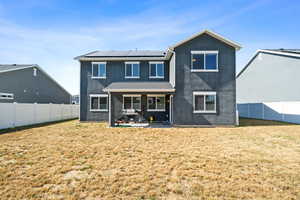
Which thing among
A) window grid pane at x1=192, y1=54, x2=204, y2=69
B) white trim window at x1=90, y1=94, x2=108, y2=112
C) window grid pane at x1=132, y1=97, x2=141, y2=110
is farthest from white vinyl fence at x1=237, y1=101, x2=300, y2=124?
white trim window at x1=90, y1=94, x2=108, y2=112

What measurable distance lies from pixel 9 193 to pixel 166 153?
4566 mm

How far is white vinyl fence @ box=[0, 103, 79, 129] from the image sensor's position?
11234 millimetres

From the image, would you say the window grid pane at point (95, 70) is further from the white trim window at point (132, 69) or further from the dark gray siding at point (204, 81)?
the dark gray siding at point (204, 81)

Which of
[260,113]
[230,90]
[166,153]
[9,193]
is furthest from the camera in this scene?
[260,113]

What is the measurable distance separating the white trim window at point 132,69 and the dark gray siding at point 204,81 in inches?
176

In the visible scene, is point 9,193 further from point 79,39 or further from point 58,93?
point 58,93

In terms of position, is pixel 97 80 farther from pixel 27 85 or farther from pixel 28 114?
pixel 27 85

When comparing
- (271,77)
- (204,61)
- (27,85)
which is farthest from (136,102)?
(271,77)

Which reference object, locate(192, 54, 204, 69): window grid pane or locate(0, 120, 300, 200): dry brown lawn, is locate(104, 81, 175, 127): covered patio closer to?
locate(192, 54, 204, 69): window grid pane

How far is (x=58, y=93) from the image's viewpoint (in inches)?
906

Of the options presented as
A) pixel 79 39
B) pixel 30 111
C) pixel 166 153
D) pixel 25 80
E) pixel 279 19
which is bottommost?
pixel 166 153

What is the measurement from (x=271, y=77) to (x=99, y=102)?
20073 millimetres

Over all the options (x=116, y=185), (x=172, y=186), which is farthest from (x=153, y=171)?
(x=116, y=185)

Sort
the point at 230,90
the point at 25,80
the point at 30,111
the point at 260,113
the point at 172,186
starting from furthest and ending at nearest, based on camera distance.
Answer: the point at 260,113 < the point at 25,80 < the point at 30,111 < the point at 230,90 < the point at 172,186
